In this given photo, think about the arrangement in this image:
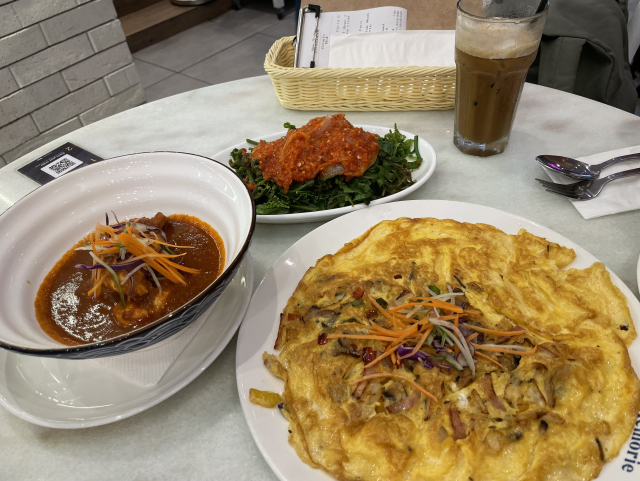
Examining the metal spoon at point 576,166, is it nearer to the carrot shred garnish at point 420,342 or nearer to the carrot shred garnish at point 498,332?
the carrot shred garnish at point 498,332

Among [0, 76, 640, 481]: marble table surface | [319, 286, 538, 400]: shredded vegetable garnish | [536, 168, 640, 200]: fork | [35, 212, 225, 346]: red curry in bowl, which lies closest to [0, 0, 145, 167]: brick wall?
[0, 76, 640, 481]: marble table surface

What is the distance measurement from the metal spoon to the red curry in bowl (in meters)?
1.63

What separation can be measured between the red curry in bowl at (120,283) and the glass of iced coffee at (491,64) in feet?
4.92

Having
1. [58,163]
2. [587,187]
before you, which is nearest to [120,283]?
[58,163]

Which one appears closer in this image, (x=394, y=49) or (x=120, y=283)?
(x=120, y=283)

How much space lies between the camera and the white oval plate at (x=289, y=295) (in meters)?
1.22

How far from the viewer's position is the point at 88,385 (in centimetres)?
148

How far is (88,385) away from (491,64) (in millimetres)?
2116

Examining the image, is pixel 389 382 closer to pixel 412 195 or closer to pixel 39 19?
pixel 412 195

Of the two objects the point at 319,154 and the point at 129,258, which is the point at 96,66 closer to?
the point at 319,154

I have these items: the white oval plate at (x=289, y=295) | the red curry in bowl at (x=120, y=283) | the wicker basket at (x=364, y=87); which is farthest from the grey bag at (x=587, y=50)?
the red curry in bowl at (x=120, y=283)

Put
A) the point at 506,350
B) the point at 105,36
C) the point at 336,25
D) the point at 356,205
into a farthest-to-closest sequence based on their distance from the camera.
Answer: the point at 105,36 < the point at 336,25 < the point at 356,205 < the point at 506,350

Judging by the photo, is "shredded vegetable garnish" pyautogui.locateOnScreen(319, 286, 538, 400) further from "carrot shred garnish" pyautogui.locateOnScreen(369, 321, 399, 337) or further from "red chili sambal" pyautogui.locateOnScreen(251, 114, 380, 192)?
"red chili sambal" pyautogui.locateOnScreen(251, 114, 380, 192)

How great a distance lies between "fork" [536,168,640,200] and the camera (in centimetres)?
210
